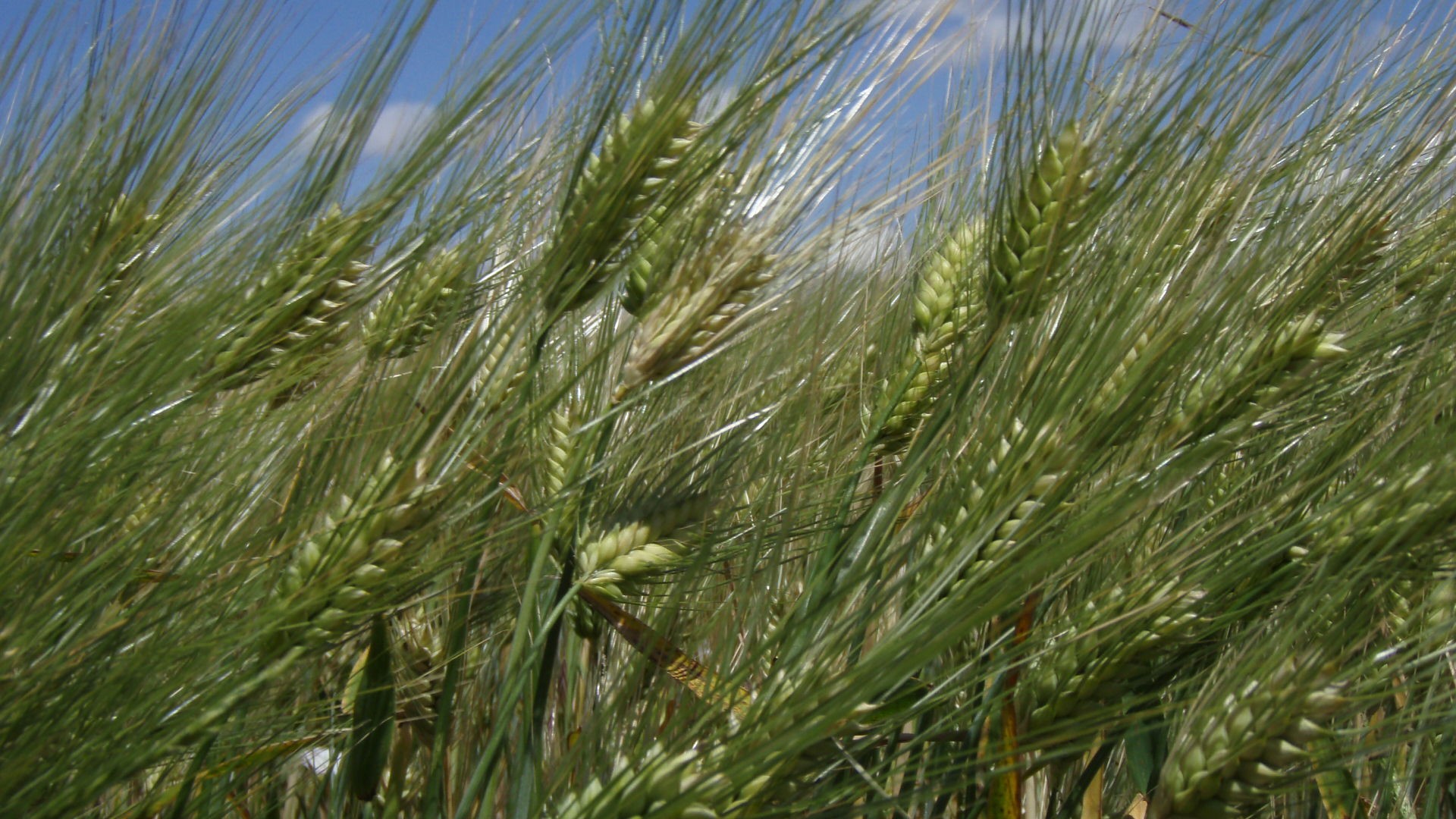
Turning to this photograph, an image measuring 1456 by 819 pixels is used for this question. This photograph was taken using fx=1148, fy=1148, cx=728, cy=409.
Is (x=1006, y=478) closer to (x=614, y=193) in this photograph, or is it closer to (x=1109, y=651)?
(x=1109, y=651)

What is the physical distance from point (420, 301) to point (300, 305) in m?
0.11

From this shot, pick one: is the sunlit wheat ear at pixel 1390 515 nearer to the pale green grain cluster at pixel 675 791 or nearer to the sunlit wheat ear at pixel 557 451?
the pale green grain cluster at pixel 675 791

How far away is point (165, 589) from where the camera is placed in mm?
712

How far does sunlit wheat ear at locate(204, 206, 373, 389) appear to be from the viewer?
95 cm

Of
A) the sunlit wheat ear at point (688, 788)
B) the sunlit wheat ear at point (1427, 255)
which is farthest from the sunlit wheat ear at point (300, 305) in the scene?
the sunlit wheat ear at point (1427, 255)

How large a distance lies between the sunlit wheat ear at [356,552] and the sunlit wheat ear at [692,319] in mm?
187

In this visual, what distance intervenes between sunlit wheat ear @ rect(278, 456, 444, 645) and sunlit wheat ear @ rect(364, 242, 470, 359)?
0.24 m

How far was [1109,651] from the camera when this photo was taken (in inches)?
31.3

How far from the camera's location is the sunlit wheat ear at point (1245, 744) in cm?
71

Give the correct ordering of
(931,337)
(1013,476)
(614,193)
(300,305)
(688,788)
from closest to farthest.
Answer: (688,788)
(1013,476)
(614,193)
(300,305)
(931,337)

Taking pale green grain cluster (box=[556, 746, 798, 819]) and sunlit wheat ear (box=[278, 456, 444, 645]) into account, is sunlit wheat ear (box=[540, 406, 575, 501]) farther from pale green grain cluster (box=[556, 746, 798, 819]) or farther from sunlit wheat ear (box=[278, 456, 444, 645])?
pale green grain cluster (box=[556, 746, 798, 819])

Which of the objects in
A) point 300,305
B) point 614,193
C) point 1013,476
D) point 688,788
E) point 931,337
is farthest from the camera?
point 931,337

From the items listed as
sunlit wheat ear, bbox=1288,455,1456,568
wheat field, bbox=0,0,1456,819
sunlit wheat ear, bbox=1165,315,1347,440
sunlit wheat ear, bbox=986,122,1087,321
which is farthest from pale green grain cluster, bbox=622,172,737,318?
sunlit wheat ear, bbox=1288,455,1456,568

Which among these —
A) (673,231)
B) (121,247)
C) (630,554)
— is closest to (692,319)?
(673,231)
